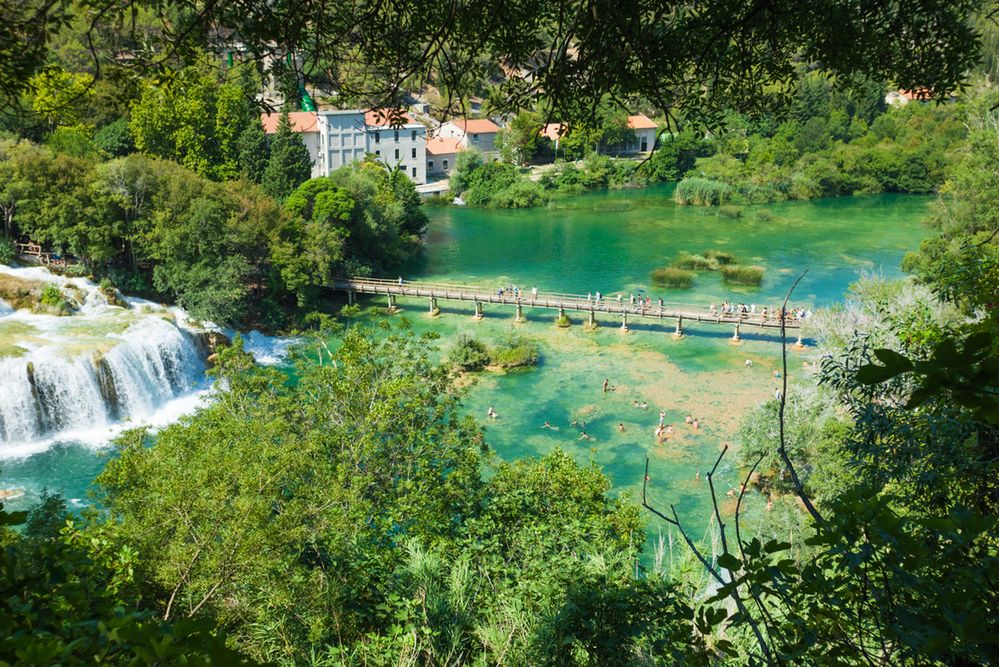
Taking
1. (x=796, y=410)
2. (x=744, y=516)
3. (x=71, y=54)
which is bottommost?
(x=744, y=516)

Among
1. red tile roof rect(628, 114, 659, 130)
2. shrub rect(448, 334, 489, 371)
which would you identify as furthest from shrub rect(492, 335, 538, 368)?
red tile roof rect(628, 114, 659, 130)

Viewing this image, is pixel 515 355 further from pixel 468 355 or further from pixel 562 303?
pixel 562 303

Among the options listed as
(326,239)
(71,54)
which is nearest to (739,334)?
(326,239)

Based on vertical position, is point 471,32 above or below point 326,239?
above

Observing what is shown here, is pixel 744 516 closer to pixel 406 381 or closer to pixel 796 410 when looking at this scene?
pixel 796 410

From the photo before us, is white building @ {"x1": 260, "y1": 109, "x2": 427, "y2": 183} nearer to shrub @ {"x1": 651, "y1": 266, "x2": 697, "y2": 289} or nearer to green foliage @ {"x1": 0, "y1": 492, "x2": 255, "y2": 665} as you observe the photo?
shrub @ {"x1": 651, "y1": 266, "x2": 697, "y2": 289}

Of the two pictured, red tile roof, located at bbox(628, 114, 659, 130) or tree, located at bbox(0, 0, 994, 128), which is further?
red tile roof, located at bbox(628, 114, 659, 130)

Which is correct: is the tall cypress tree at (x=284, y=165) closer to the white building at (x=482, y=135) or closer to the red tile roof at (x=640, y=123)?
the white building at (x=482, y=135)
